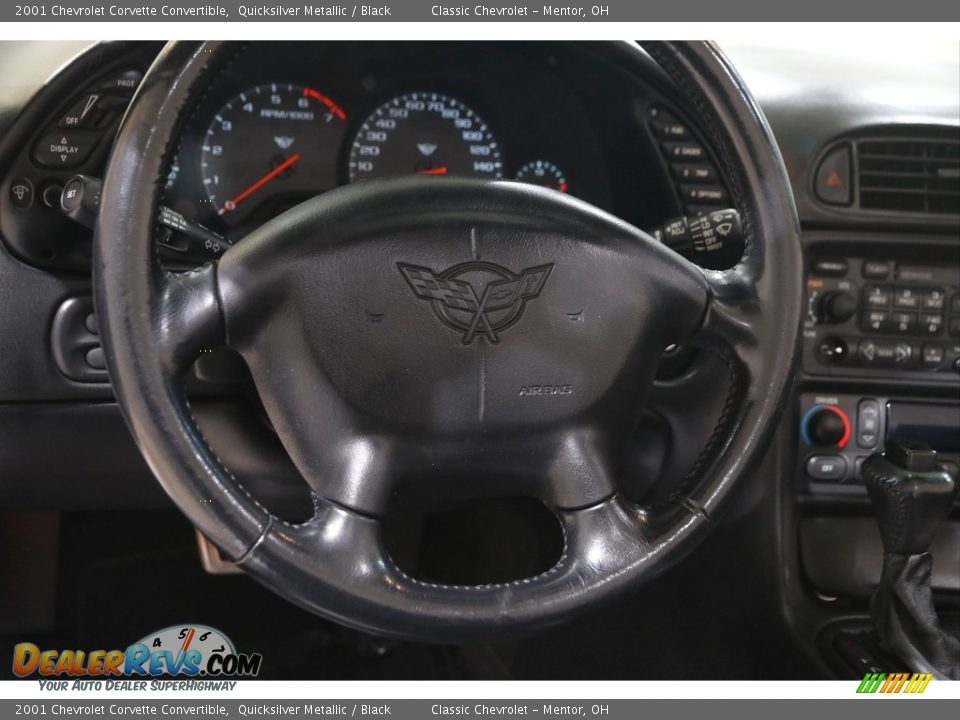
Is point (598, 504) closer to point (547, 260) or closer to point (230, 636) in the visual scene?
point (547, 260)

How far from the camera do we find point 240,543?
2.41ft

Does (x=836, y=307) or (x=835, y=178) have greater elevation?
(x=835, y=178)

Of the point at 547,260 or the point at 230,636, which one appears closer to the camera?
the point at 547,260

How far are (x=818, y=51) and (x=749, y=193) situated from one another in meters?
0.62

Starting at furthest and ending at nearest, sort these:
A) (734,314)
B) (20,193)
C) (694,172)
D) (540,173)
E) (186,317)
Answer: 1. (540,173)
2. (694,172)
3. (20,193)
4. (734,314)
5. (186,317)

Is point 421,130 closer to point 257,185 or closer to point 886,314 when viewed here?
point 257,185

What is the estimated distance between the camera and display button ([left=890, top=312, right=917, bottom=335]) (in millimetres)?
1246

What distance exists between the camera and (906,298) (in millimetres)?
1248

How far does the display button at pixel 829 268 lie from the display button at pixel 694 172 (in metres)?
0.19

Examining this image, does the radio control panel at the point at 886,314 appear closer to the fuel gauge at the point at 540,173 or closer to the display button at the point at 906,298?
the display button at the point at 906,298

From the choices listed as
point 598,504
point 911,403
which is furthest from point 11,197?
point 911,403

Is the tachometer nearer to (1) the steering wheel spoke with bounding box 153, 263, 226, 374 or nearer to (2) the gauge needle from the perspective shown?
(2) the gauge needle

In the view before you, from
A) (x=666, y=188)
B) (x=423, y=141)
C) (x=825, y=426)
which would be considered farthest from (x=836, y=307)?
(x=423, y=141)
